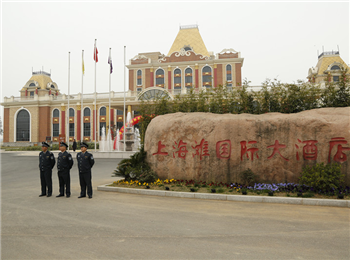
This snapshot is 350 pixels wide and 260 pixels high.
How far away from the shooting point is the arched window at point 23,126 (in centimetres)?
4256

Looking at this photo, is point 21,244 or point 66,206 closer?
point 21,244

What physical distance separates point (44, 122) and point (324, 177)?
43.1 metres

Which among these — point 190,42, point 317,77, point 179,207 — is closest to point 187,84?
point 190,42

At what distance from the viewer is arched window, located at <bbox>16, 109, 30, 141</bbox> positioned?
140 ft

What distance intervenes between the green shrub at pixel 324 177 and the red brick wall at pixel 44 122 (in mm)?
42345

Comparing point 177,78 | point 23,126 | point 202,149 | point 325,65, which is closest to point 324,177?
point 202,149

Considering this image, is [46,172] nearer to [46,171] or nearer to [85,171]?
[46,171]

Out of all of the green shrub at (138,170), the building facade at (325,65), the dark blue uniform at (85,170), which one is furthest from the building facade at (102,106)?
the dark blue uniform at (85,170)

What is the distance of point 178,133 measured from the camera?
849cm

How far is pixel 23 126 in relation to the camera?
42.7 metres

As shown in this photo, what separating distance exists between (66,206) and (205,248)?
388cm

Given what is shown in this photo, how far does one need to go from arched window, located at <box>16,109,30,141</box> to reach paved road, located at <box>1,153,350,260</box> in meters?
40.6

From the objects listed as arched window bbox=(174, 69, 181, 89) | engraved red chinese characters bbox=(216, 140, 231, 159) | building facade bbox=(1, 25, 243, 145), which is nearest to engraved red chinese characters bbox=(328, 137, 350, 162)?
engraved red chinese characters bbox=(216, 140, 231, 159)

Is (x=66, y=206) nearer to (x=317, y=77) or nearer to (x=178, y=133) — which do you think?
(x=178, y=133)
